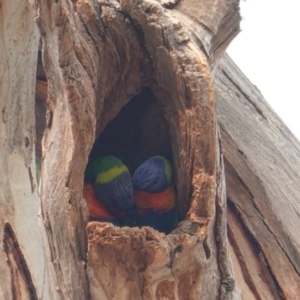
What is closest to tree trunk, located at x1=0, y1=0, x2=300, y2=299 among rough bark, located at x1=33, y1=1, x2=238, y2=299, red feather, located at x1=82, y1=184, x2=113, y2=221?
rough bark, located at x1=33, y1=1, x2=238, y2=299

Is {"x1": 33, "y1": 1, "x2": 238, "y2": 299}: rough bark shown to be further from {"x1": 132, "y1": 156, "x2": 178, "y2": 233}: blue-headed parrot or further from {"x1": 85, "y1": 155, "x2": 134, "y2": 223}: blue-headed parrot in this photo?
{"x1": 85, "y1": 155, "x2": 134, "y2": 223}: blue-headed parrot

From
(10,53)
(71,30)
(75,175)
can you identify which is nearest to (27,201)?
(10,53)

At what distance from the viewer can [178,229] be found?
44.4 inches

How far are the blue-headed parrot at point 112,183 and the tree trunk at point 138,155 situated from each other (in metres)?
0.08

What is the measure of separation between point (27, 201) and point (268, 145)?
0.79 meters

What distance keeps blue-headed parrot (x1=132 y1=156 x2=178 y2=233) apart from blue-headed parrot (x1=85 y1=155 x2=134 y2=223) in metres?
0.04

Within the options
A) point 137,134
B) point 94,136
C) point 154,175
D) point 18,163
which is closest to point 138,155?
point 137,134

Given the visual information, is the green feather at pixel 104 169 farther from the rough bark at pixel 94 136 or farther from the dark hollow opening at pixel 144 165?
the rough bark at pixel 94 136

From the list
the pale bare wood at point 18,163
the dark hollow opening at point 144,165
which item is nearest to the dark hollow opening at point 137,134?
the dark hollow opening at point 144,165

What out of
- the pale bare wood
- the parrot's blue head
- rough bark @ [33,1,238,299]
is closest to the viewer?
rough bark @ [33,1,238,299]

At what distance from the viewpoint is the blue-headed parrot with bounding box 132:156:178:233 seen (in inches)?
56.4

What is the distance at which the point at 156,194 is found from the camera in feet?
4.99

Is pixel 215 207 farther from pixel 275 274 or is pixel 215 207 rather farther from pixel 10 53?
pixel 10 53

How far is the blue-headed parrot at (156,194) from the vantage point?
1.43 meters
